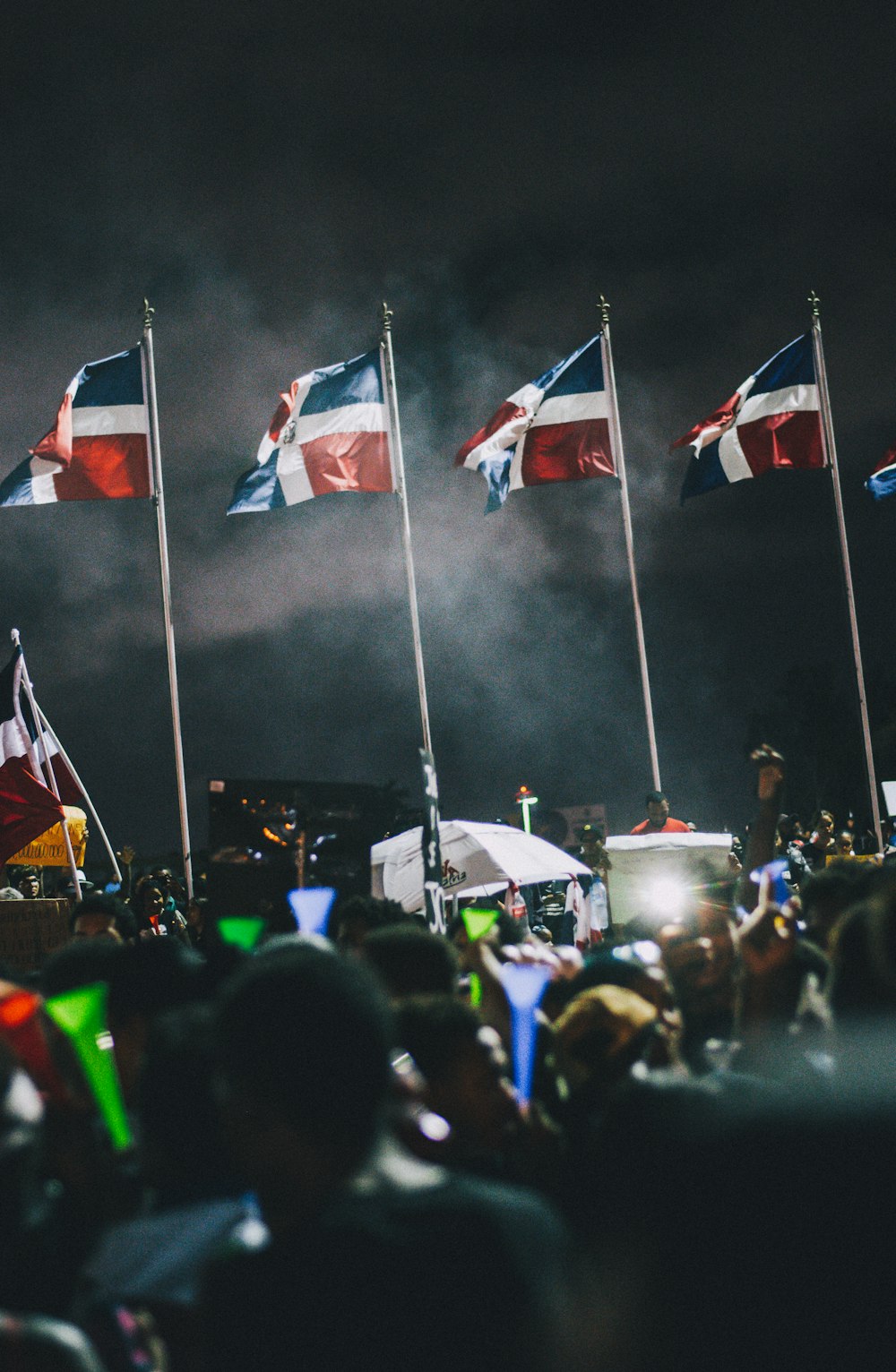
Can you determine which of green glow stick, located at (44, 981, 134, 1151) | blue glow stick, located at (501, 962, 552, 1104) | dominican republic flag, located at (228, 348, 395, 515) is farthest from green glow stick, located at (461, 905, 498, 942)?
dominican republic flag, located at (228, 348, 395, 515)

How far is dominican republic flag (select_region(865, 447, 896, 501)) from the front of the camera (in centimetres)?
1526

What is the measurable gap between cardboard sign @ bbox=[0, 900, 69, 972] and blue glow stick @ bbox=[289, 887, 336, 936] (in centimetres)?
550

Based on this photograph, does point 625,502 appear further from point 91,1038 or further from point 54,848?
point 91,1038

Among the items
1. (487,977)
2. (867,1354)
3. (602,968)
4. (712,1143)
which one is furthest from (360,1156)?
(602,968)

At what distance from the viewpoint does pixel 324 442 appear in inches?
551

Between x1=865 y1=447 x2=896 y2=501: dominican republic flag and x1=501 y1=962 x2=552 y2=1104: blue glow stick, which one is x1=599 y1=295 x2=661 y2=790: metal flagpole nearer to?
x1=865 y1=447 x2=896 y2=501: dominican republic flag

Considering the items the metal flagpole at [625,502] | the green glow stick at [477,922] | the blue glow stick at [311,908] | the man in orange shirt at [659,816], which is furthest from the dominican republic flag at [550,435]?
the green glow stick at [477,922]

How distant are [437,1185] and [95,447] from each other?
1350cm

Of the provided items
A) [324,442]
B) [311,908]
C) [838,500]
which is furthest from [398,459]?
[311,908]

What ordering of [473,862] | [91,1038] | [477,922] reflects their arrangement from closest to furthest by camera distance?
[91,1038] < [477,922] < [473,862]

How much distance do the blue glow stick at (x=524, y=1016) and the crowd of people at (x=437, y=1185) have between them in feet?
0.25

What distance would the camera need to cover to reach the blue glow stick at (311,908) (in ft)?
18.8

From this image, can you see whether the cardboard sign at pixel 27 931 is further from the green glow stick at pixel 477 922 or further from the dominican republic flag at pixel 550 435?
the dominican republic flag at pixel 550 435

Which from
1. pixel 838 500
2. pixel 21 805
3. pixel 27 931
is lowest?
pixel 27 931
